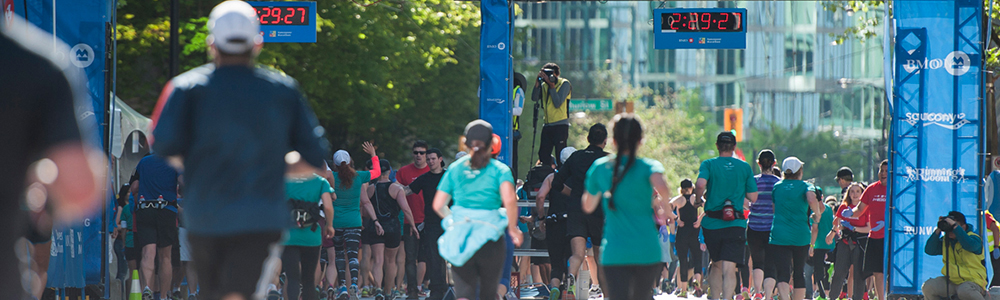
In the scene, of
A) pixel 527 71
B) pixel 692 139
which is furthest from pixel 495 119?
pixel 692 139

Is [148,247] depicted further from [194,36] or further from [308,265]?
[194,36]

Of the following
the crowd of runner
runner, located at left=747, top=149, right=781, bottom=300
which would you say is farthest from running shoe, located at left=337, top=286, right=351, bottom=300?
runner, located at left=747, top=149, right=781, bottom=300

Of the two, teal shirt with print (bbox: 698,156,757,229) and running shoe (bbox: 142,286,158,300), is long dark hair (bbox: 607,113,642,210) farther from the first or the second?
running shoe (bbox: 142,286,158,300)

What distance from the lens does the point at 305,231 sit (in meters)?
9.38

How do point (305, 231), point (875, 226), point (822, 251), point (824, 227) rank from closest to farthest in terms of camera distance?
point (305, 231)
point (875, 226)
point (824, 227)
point (822, 251)

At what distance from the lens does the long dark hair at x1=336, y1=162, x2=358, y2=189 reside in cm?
1261

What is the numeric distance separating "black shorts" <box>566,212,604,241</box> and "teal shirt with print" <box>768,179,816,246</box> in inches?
69.1

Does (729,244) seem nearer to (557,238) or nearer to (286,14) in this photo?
(557,238)

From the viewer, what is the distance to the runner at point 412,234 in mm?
14391

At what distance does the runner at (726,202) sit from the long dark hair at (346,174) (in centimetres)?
372

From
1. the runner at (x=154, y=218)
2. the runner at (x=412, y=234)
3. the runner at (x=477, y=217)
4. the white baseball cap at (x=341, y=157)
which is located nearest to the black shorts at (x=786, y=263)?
the runner at (x=412, y=234)

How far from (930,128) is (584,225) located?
3886mm

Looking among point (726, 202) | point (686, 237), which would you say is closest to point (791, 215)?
point (726, 202)

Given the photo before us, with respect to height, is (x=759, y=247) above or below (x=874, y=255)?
above
